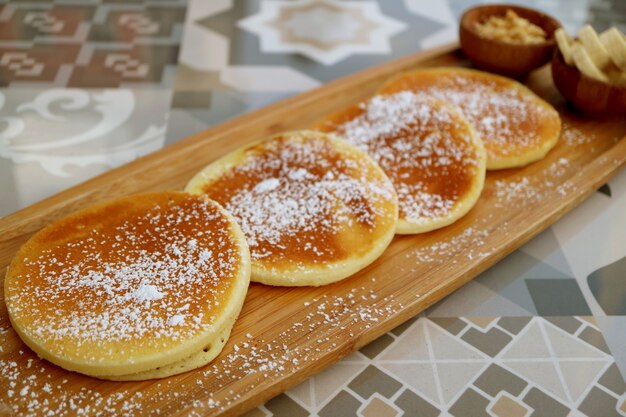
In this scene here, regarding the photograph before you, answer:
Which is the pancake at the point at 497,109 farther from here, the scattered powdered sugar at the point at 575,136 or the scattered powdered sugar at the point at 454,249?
the scattered powdered sugar at the point at 454,249

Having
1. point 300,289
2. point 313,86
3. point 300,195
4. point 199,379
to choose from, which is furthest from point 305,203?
point 313,86

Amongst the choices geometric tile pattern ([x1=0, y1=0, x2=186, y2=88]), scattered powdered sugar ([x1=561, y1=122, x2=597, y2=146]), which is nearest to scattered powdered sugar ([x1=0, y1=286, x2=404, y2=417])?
scattered powdered sugar ([x1=561, y1=122, x2=597, y2=146])

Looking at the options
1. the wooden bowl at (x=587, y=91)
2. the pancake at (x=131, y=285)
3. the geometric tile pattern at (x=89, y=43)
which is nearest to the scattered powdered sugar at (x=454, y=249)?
the pancake at (x=131, y=285)

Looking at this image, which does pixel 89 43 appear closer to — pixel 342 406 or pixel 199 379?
pixel 199 379

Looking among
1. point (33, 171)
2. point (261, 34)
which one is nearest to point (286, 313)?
point (33, 171)

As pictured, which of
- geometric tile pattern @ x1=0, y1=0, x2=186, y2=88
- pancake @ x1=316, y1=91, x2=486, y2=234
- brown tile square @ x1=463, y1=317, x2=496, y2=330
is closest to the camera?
brown tile square @ x1=463, y1=317, x2=496, y2=330

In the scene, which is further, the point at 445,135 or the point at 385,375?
the point at 445,135

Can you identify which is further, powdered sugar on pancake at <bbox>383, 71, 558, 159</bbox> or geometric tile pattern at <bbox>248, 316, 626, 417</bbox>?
powdered sugar on pancake at <bbox>383, 71, 558, 159</bbox>

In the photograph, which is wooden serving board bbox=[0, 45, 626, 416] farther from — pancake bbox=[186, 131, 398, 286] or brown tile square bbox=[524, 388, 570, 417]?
brown tile square bbox=[524, 388, 570, 417]

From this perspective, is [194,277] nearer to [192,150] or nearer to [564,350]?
[192,150]
